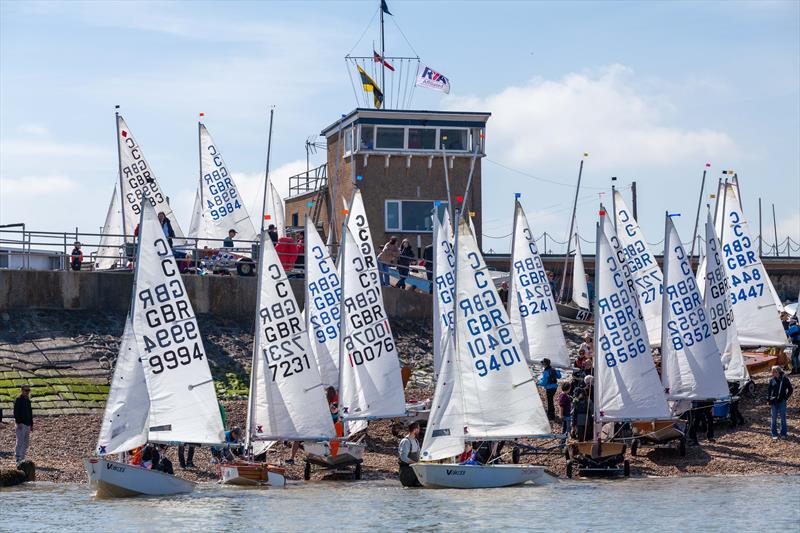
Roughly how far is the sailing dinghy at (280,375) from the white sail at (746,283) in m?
15.2

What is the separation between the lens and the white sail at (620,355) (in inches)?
1380

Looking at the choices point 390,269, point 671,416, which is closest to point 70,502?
point 671,416

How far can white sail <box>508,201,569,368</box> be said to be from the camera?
140 ft

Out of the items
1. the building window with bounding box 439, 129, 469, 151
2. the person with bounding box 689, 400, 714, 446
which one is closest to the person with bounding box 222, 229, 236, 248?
the building window with bounding box 439, 129, 469, 151

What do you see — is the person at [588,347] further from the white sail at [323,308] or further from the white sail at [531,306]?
the white sail at [323,308]

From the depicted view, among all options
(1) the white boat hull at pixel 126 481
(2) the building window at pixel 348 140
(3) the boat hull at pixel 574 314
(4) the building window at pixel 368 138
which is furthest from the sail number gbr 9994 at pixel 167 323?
(2) the building window at pixel 348 140

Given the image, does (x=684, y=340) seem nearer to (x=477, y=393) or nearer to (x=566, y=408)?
(x=566, y=408)

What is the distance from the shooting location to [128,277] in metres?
46.2

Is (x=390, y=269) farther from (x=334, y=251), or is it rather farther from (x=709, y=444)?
(x=709, y=444)

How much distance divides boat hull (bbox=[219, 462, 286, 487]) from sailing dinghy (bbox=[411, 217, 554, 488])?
3.04 meters

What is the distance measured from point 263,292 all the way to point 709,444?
11.6 meters

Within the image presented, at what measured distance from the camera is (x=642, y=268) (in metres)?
43.3

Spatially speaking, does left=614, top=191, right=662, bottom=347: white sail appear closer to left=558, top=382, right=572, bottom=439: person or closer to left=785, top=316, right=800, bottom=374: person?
left=785, top=316, right=800, bottom=374: person

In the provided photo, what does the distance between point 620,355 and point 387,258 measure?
673 inches
